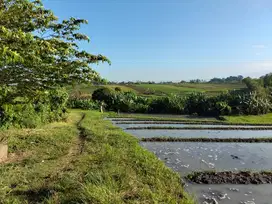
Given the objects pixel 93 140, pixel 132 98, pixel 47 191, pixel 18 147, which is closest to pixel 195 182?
pixel 47 191

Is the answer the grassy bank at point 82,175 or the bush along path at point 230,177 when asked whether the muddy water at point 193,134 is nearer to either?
the grassy bank at point 82,175

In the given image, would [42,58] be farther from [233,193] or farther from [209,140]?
[209,140]

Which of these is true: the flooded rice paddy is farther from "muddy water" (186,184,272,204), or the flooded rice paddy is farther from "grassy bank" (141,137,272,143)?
"grassy bank" (141,137,272,143)

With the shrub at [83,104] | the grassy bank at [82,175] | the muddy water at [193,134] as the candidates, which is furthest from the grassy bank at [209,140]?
the shrub at [83,104]

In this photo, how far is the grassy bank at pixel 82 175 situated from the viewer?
4.62m

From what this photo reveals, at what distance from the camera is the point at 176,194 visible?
5242 millimetres

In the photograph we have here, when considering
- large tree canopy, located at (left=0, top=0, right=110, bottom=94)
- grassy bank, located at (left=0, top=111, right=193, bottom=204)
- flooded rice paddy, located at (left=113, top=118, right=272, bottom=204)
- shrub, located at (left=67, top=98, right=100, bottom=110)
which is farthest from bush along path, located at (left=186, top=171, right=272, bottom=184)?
shrub, located at (left=67, top=98, right=100, bottom=110)

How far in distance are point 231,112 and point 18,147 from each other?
21.5 metres

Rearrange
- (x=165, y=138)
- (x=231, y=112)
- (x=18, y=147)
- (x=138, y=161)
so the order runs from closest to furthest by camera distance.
Answer: (x=138, y=161) → (x=18, y=147) → (x=165, y=138) → (x=231, y=112)

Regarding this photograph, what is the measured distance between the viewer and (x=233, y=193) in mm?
5906

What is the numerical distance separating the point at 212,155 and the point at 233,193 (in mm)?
3883

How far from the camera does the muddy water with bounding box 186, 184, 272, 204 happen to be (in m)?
5.54

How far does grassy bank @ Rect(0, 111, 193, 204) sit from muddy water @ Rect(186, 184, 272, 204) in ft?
1.57

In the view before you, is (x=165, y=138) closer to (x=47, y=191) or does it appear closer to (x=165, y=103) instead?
(x=47, y=191)
